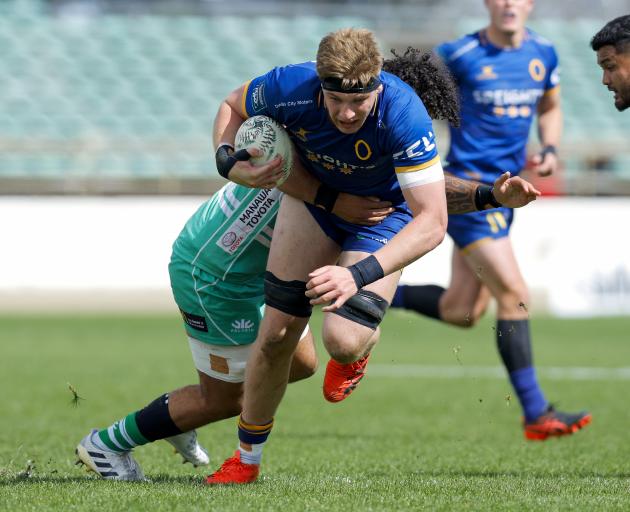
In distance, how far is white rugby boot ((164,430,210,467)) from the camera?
5473 mm

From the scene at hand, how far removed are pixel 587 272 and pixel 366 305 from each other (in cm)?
1279

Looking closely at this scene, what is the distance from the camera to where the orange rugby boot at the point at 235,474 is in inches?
193

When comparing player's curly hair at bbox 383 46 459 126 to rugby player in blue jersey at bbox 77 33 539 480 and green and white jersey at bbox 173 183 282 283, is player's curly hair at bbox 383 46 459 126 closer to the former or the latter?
rugby player in blue jersey at bbox 77 33 539 480

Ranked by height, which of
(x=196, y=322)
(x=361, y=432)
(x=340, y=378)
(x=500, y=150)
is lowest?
(x=361, y=432)

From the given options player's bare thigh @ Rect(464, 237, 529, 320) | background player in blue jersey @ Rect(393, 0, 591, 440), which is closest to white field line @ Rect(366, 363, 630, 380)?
background player in blue jersey @ Rect(393, 0, 591, 440)

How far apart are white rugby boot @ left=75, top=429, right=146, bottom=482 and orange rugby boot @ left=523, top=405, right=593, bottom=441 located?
2.84m

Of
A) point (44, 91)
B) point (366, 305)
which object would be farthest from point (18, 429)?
point (44, 91)

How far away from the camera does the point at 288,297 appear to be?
190 inches

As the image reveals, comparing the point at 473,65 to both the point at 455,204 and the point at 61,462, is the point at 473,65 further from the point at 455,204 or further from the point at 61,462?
the point at 61,462

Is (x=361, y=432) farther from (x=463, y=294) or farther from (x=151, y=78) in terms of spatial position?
(x=151, y=78)

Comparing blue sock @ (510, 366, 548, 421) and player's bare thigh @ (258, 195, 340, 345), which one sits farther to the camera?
blue sock @ (510, 366, 548, 421)

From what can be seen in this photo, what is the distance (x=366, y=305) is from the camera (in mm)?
4812

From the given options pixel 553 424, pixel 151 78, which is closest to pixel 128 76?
pixel 151 78

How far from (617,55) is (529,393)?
2650mm
